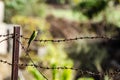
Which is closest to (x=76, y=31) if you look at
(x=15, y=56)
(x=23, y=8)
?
(x=23, y=8)

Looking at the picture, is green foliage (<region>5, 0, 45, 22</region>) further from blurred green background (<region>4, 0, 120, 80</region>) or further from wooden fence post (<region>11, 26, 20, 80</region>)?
wooden fence post (<region>11, 26, 20, 80</region>)

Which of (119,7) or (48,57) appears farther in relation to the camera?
(119,7)

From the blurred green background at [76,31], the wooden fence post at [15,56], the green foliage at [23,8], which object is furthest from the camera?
the green foliage at [23,8]

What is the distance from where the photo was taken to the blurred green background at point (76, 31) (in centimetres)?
1404

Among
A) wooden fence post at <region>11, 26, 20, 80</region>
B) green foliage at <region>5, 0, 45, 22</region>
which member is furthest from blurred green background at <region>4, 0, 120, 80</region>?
wooden fence post at <region>11, 26, 20, 80</region>

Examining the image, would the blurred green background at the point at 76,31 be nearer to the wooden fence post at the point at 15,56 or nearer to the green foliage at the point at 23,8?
the green foliage at the point at 23,8

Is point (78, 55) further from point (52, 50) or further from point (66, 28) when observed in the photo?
point (66, 28)

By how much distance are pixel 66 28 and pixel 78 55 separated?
15.0ft

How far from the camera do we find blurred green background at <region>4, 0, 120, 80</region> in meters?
14.0

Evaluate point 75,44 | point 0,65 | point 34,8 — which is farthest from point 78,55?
point 34,8

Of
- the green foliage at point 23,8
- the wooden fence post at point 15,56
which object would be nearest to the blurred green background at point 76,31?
the green foliage at point 23,8

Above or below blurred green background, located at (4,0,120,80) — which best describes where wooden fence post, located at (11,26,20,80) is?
above

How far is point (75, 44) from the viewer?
1548 centimetres

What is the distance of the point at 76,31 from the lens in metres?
18.9
